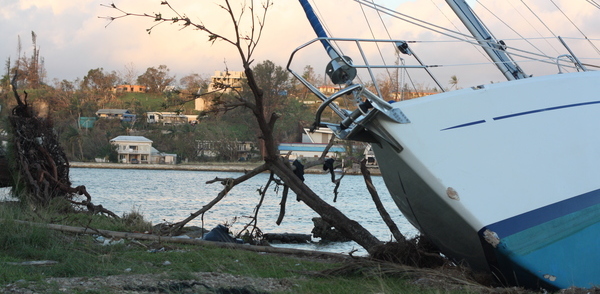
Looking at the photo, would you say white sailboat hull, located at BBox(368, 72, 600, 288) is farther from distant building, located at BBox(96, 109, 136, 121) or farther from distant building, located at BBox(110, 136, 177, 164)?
distant building, located at BBox(96, 109, 136, 121)

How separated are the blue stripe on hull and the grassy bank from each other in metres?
0.76

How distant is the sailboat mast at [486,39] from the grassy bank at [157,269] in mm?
3611

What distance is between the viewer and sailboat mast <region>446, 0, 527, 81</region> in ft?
33.5

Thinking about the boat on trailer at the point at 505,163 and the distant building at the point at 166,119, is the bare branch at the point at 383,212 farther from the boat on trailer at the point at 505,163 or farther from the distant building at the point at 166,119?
the distant building at the point at 166,119

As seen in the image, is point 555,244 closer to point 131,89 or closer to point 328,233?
point 328,233

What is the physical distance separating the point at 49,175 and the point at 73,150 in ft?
219

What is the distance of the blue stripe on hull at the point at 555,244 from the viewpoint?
26.0 ft

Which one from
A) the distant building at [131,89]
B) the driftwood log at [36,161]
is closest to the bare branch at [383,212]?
the driftwood log at [36,161]

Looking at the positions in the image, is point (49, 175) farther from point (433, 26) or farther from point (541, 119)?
point (541, 119)

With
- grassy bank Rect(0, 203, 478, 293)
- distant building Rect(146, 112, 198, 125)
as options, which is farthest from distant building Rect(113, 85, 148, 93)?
grassy bank Rect(0, 203, 478, 293)

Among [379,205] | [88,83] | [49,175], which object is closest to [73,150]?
[88,83]

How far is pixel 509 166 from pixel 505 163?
0.18ft

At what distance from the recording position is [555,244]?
8.20 metres

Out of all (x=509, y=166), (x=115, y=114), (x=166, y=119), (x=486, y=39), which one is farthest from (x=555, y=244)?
(x=115, y=114)
